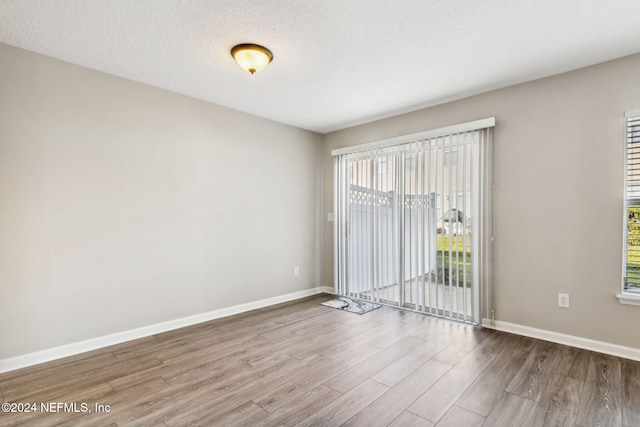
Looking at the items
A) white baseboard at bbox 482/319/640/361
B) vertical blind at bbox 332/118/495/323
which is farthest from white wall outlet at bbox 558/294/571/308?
vertical blind at bbox 332/118/495/323

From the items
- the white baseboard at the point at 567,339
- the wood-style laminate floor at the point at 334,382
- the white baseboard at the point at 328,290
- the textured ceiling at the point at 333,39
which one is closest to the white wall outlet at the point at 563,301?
the white baseboard at the point at 567,339

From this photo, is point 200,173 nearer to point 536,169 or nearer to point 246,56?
point 246,56

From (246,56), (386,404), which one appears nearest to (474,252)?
(386,404)

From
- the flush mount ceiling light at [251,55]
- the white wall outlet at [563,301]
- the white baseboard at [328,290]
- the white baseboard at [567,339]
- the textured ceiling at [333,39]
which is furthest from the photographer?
the white baseboard at [328,290]

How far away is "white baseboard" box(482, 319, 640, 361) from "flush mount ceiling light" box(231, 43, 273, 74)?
11.2 feet

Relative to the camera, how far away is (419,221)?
393 cm

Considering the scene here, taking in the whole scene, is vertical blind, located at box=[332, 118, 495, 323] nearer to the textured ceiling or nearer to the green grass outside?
the green grass outside

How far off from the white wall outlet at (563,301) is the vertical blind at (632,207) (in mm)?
420

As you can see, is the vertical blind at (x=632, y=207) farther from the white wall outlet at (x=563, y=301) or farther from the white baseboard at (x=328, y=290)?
the white baseboard at (x=328, y=290)

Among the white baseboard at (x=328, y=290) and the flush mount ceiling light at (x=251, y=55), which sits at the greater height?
the flush mount ceiling light at (x=251, y=55)

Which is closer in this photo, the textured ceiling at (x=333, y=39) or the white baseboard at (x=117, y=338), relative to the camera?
the textured ceiling at (x=333, y=39)

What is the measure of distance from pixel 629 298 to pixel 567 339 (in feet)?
2.04

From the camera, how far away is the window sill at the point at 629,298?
2.59 metres

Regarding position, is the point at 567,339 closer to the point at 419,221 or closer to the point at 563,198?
the point at 563,198
